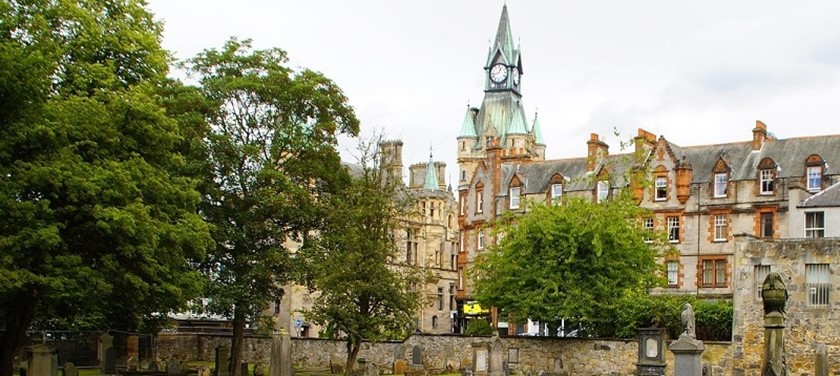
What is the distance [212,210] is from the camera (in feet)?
140

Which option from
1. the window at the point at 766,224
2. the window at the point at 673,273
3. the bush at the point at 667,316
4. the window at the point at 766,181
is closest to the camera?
the bush at the point at 667,316

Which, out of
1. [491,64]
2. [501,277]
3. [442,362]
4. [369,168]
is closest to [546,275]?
[501,277]

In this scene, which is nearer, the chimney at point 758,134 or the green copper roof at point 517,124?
the chimney at point 758,134

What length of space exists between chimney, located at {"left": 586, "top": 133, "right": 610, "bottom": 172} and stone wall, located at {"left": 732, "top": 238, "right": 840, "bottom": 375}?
939 inches

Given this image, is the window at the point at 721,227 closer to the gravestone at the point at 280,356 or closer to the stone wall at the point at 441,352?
the stone wall at the point at 441,352

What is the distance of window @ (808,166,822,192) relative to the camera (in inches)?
2459

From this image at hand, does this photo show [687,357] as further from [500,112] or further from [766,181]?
[500,112]

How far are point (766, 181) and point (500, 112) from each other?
3687 inches

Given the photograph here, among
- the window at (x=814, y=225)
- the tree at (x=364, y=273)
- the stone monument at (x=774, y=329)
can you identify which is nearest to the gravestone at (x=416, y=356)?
the tree at (x=364, y=273)

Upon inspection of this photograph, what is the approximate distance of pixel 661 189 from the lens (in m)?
67.7

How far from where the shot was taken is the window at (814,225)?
50.5 metres

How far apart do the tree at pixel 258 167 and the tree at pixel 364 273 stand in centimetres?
183

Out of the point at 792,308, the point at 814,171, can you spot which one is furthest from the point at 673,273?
the point at 792,308

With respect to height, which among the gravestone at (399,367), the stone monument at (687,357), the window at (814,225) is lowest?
the gravestone at (399,367)
